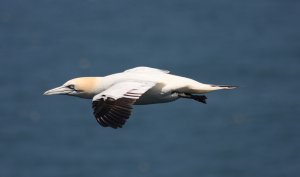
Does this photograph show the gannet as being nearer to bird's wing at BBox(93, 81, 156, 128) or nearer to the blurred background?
bird's wing at BBox(93, 81, 156, 128)

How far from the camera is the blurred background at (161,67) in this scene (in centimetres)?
5947

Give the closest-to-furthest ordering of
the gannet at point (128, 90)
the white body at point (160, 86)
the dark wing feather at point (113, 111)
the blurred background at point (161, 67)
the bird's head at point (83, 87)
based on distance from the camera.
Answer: the dark wing feather at point (113, 111) < the gannet at point (128, 90) < the white body at point (160, 86) < the bird's head at point (83, 87) < the blurred background at point (161, 67)

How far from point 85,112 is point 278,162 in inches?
476

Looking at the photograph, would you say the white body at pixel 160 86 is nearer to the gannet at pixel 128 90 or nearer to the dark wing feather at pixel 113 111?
the gannet at pixel 128 90

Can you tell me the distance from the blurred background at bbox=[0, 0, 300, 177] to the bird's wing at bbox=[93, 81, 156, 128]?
37533 millimetres

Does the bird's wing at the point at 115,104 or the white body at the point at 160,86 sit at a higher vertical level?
the white body at the point at 160,86

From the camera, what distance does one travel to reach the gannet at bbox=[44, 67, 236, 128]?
17828 mm

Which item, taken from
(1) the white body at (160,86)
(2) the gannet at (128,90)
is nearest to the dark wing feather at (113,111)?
(2) the gannet at (128,90)

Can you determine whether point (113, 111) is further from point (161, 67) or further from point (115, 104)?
point (161, 67)

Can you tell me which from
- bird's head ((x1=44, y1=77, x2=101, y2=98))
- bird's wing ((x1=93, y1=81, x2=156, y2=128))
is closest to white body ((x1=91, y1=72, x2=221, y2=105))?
bird's head ((x1=44, y1=77, x2=101, y2=98))

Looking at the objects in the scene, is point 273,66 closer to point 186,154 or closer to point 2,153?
point 186,154

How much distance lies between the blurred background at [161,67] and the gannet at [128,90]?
36.0 meters

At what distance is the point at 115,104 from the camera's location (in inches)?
703

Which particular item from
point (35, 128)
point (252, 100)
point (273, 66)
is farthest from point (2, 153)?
point (273, 66)
